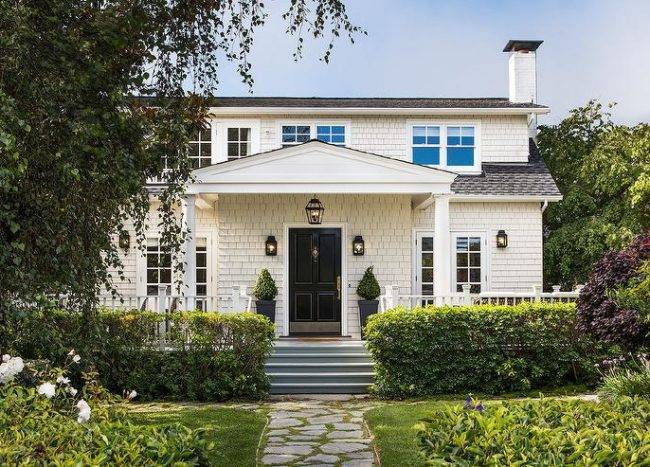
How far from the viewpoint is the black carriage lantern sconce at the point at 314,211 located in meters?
15.7

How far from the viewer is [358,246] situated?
16.4 metres

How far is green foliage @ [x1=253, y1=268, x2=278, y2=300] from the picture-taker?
1577cm

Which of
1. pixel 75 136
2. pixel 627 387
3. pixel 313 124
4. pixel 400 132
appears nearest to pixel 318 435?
pixel 627 387

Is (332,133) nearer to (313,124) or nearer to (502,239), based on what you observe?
(313,124)

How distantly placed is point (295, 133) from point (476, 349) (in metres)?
7.35

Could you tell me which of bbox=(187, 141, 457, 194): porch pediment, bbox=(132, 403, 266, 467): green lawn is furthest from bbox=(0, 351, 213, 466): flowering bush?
bbox=(187, 141, 457, 194): porch pediment

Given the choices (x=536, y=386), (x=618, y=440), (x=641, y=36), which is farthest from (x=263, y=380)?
(x=641, y=36)

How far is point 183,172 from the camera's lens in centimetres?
661

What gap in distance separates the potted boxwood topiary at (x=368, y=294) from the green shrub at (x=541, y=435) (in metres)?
10.5

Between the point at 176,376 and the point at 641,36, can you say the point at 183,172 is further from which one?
the point at 641,36

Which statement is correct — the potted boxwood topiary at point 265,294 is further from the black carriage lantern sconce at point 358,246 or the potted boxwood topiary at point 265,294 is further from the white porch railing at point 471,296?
the white porch railing at point 471,296

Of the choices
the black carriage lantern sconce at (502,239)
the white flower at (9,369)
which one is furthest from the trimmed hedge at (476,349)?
the white flower at (9,369)

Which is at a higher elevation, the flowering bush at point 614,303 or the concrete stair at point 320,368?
the flowering bush at point 614,303

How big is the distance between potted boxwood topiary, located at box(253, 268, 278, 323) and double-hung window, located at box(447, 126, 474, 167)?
4690 mm
